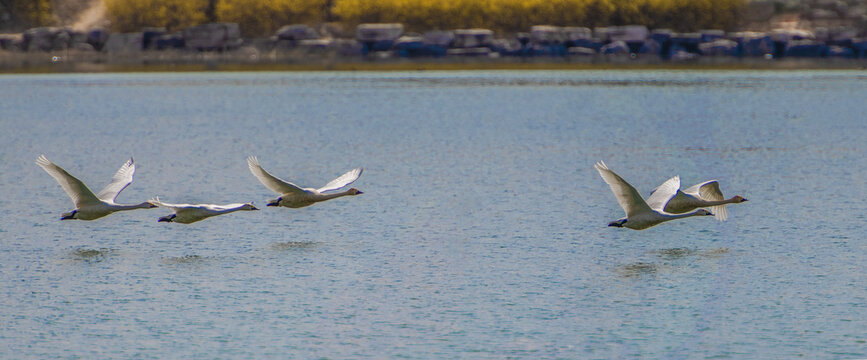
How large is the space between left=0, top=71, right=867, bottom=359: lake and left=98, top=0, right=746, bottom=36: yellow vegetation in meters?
62.7

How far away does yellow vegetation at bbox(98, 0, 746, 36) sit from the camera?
366 ft

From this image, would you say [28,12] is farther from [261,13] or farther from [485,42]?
[485,42]

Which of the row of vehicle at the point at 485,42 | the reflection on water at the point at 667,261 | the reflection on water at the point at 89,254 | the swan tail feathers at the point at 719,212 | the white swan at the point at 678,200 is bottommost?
the row of vehicle at the point at 485,42

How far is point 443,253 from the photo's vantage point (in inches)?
863

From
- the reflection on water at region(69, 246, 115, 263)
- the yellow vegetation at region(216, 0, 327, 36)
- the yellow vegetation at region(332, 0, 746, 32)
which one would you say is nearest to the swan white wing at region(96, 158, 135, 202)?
the reflection on water at region(69, 246, 115, 263)

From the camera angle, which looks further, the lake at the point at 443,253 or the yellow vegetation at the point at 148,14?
the yellow vegetation at the point at 148,14

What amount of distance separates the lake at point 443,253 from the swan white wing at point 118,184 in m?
0.97

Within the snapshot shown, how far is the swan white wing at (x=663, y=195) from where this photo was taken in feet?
67.7

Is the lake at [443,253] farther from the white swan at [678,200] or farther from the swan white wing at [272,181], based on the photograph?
the swan white wing at [272,181]

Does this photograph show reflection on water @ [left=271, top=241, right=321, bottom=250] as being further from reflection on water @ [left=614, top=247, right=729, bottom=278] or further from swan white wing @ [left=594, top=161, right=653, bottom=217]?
swan white wing @ [left=594, top=161, right=653, bottom=217]

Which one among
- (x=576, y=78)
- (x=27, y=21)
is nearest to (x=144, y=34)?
(x=27, y=21)

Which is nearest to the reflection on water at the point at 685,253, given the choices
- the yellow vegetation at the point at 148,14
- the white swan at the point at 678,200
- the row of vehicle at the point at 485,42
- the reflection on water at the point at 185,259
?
the white swan at the point at 678,200

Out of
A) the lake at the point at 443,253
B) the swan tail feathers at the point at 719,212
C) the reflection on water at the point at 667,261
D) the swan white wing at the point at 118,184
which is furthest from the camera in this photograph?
the swan tail feathers at the point at 719,212

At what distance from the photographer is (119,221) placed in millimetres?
25688
